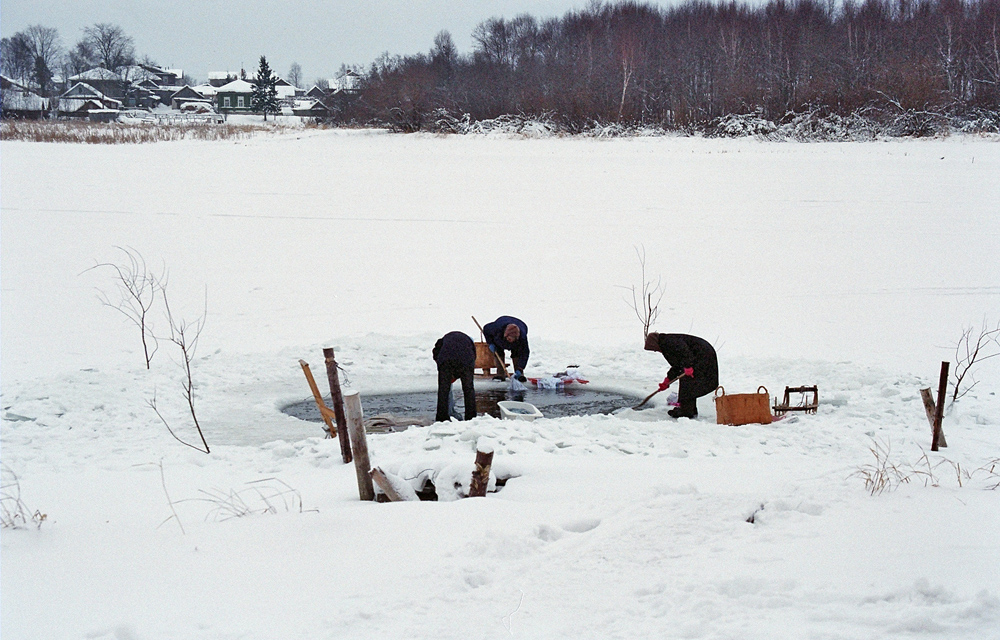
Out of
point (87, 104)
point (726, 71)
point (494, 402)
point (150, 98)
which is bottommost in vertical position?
point (494, 402)

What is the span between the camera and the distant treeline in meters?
33.4

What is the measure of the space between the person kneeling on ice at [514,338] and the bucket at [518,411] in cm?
129

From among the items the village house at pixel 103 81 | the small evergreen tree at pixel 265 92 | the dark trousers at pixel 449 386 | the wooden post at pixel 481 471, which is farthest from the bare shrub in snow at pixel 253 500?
the village house at pixel 103 81

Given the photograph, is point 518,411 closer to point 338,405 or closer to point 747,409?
point 747,409

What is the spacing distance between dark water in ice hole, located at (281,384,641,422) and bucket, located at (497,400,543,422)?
0.37 meters

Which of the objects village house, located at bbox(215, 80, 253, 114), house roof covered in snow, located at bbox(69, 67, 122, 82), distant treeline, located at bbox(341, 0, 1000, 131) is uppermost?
house roof covered in snow, located at bbox(69, 67, 122, 82)

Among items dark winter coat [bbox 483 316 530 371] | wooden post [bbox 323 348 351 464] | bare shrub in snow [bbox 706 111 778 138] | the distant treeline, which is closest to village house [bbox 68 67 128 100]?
the distant treeline

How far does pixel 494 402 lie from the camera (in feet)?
30.0

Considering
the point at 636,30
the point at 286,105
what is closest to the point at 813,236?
the point at 636,30

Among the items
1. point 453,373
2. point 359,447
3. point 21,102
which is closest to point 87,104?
point 21,102

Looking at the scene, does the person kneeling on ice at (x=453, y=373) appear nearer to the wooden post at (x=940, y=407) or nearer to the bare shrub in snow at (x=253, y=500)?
the bare shrub in snow at (x=253, y=500)

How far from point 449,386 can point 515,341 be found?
1711 mm

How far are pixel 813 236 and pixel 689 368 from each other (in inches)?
534

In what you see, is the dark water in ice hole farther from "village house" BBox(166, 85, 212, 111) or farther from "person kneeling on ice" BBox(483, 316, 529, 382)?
"village house" BBox(166, 85, 212, 111)
